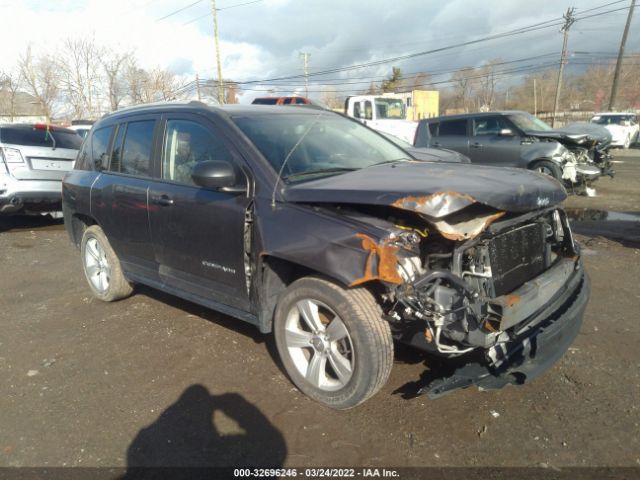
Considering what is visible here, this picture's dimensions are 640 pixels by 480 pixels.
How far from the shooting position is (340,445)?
104 inches

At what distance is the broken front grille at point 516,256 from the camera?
2695 mm

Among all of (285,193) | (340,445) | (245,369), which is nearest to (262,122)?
(285,193)

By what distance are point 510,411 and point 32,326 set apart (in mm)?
4182

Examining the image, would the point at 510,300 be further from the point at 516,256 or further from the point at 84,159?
the point at 84,159

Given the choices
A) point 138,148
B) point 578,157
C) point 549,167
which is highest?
point 138,148

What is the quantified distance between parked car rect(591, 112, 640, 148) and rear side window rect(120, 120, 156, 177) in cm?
2320

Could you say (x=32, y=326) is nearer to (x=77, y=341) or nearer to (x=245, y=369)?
(x=77, y=341)

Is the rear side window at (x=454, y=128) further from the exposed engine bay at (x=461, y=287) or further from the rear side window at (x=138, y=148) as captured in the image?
the exposed engine bay at (x=461, y=287)

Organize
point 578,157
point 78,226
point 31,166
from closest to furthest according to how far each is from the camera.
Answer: point 78,226 → point 31,166 → point 578,157

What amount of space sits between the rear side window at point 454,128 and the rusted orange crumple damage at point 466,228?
366 inches

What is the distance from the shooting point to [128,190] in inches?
160

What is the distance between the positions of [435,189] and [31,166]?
8170 millimetres

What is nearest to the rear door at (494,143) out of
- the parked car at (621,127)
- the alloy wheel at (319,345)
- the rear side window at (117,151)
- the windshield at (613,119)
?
the rear side window at (117,151)

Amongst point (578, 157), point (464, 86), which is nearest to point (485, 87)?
point (464, 86)
